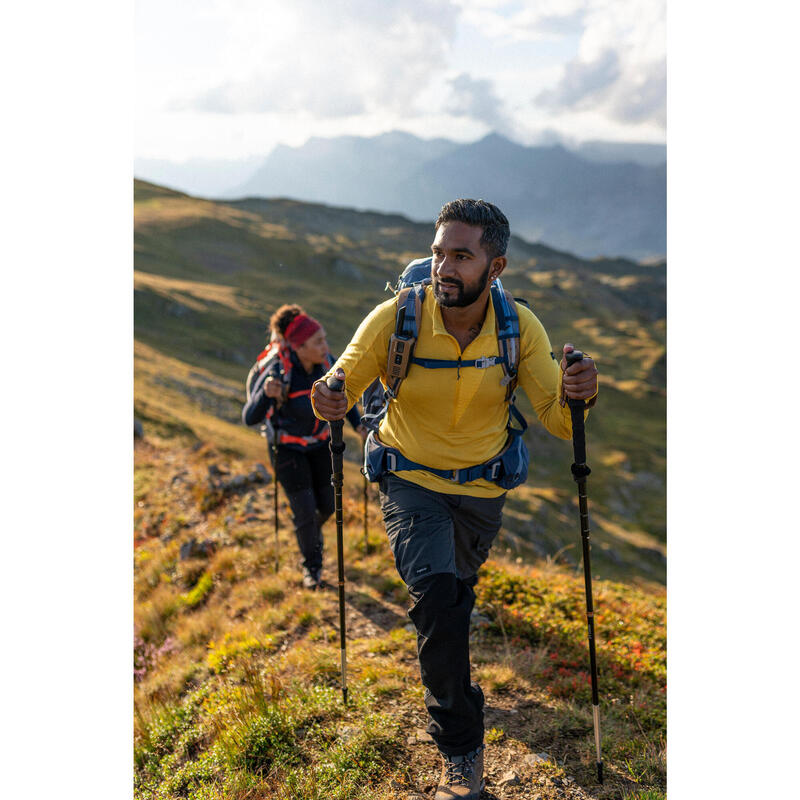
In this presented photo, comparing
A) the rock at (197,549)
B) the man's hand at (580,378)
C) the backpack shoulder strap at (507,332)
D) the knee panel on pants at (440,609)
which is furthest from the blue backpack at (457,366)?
the rock at (197,549)

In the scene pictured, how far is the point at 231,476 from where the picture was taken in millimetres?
13039

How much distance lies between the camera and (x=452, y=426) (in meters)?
4.81

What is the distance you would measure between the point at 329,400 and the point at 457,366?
0.93 metres

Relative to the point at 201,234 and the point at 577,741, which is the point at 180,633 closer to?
the point at 577,741

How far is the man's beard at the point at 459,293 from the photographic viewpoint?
457cm

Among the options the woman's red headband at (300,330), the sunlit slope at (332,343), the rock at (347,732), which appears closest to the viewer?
the rock at (347,732)

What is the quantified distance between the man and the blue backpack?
41mm

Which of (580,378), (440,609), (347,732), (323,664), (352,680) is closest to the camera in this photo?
(440,609)

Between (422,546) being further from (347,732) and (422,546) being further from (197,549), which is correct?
(197,549)

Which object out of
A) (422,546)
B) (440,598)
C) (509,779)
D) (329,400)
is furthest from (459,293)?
(509,779)

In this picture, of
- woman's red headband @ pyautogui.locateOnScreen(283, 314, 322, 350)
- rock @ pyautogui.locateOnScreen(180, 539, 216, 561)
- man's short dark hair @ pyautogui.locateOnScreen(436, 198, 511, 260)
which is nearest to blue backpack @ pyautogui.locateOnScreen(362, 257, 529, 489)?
man's short dark hair @ pyautogui.locateOnScreen(436, 198, 511, 260)

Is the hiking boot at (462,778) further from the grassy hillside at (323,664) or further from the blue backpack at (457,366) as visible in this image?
the blue backpack at (457,366)

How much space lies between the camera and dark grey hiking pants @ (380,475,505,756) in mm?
4340

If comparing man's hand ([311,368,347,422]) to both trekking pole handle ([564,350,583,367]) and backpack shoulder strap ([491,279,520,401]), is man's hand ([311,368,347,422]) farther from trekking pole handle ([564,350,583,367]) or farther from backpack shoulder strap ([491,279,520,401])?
trekking pole handle ([564,350,583,367])
